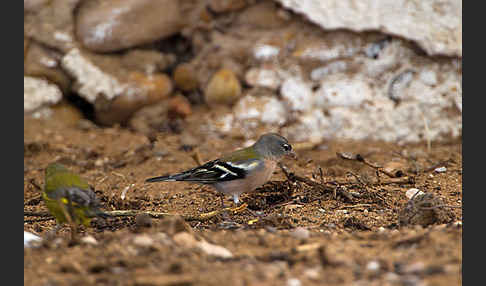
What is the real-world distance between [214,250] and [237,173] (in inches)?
85.6

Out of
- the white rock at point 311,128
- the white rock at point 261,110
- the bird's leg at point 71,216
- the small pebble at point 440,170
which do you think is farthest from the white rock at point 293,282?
the white rock at point 261,110

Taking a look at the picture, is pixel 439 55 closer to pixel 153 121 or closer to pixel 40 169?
pixel 153 121

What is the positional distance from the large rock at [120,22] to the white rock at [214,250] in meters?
5.51

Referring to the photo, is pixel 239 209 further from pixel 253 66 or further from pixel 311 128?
pixel 253 66

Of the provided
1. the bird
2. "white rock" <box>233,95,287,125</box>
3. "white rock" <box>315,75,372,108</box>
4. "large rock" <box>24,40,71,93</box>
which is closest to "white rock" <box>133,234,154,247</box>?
the bird

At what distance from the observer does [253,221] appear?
4539 millimetres

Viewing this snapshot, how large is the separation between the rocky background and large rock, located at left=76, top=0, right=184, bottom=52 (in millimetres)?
15

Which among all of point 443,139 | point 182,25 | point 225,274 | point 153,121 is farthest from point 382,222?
point 182,25

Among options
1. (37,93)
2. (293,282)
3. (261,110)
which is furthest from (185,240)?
(37,93)

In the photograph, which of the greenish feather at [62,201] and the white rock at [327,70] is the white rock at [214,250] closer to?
the greenish feather at [62,201]

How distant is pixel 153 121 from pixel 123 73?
0.83 m

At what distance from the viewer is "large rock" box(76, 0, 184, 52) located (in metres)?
8.20

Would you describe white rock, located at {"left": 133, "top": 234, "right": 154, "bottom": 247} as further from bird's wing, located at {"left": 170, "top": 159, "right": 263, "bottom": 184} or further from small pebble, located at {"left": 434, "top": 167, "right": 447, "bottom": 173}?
small pebble, located at {"left": 434, "top": 167, "right": 447, "bottom": 173}

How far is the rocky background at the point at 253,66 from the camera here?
7.71 metres
